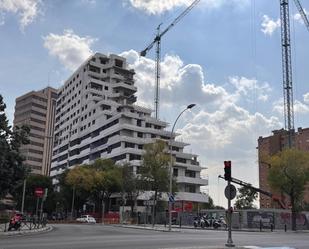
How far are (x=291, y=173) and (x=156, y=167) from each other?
24.6 m

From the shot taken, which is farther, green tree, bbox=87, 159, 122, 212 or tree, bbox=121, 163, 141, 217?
green tree, bbox=87, 159, 122, 212

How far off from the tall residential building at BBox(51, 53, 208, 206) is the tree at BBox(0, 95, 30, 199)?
209 ft

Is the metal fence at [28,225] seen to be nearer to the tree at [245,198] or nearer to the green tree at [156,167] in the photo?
the green tree at [156,167]

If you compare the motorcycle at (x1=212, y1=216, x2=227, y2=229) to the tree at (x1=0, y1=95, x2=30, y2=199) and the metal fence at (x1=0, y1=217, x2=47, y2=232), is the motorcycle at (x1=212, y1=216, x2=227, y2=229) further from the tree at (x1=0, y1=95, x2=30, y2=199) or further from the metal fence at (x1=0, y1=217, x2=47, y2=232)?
the tree at (x1=0, y1=95, x2=30, y2=199)

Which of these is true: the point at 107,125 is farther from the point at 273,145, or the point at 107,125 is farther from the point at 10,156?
the point at 10,156

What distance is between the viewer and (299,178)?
195ft

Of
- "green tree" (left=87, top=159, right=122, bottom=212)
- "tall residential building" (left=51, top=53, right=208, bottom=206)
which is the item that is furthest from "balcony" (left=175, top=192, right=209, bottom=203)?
"green tree" (left=87, top=159, right=122, bottom=212)

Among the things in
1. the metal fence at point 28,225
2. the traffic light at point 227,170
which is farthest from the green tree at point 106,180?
the traffic light at point 227,170

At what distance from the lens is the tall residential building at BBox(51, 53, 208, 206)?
11850 cm

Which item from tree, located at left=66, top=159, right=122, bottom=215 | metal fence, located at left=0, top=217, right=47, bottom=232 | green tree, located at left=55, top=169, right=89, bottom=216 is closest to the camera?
metal fence, located at left=0, top=217, right=47, bottom=232

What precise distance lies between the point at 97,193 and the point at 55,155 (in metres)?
67.1

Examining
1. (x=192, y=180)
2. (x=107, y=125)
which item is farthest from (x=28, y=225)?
(x=107, y=125)

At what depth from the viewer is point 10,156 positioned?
123ft

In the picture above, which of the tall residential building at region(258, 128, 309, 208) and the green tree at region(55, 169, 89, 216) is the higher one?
the tall residential building at region(258, 128, 309, 208)
